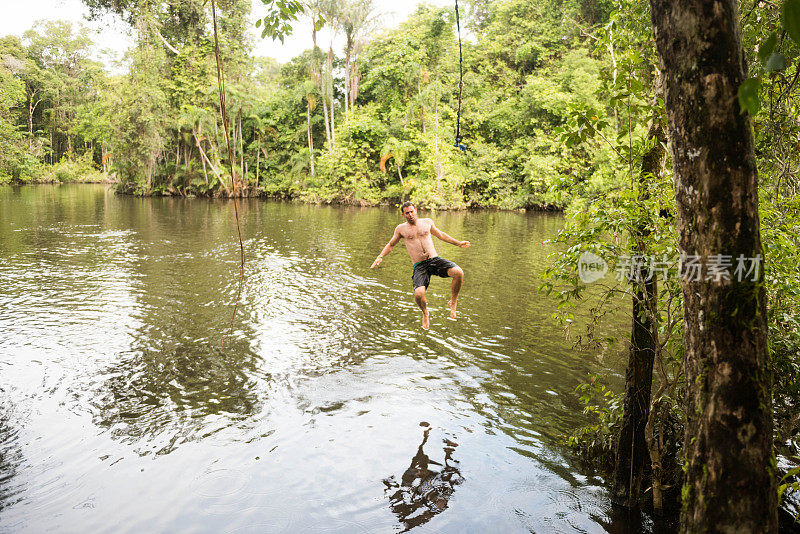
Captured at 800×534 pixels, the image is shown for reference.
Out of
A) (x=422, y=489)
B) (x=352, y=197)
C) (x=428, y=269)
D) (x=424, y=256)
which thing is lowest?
(x=422, y=489)

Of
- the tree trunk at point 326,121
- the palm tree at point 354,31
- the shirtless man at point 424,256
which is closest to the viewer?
the shirtless man at point 424,256

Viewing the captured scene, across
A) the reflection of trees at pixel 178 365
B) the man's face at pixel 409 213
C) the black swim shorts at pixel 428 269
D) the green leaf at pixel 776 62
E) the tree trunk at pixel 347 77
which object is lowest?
the reflection of trees at pixel 178 365

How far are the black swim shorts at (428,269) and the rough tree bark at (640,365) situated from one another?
14.3ft

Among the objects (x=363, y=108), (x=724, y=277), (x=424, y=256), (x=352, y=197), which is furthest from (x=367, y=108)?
(x=724, y=277)

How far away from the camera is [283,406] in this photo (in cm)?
702

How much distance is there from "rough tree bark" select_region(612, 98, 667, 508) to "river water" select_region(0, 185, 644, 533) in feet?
1.30

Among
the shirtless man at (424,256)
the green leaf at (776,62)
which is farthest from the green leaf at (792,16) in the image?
the shirtless man at (424,256)

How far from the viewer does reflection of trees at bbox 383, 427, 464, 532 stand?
16.1 feet

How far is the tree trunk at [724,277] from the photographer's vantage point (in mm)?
2553

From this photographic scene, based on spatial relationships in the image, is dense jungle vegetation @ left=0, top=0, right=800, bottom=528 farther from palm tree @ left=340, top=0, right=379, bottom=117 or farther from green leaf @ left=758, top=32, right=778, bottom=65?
green leaf @ left=758, top=32, right=778, bottom=65

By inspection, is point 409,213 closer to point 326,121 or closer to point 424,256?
point 424,256

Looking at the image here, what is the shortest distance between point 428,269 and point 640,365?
4776 mm

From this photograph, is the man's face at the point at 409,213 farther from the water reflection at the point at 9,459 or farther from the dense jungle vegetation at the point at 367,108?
the dense jungle vegetation at the point at 367,108

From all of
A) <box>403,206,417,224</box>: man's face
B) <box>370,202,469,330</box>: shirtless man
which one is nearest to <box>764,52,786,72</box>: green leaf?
<box>403,206,417,224</box>: man's face
